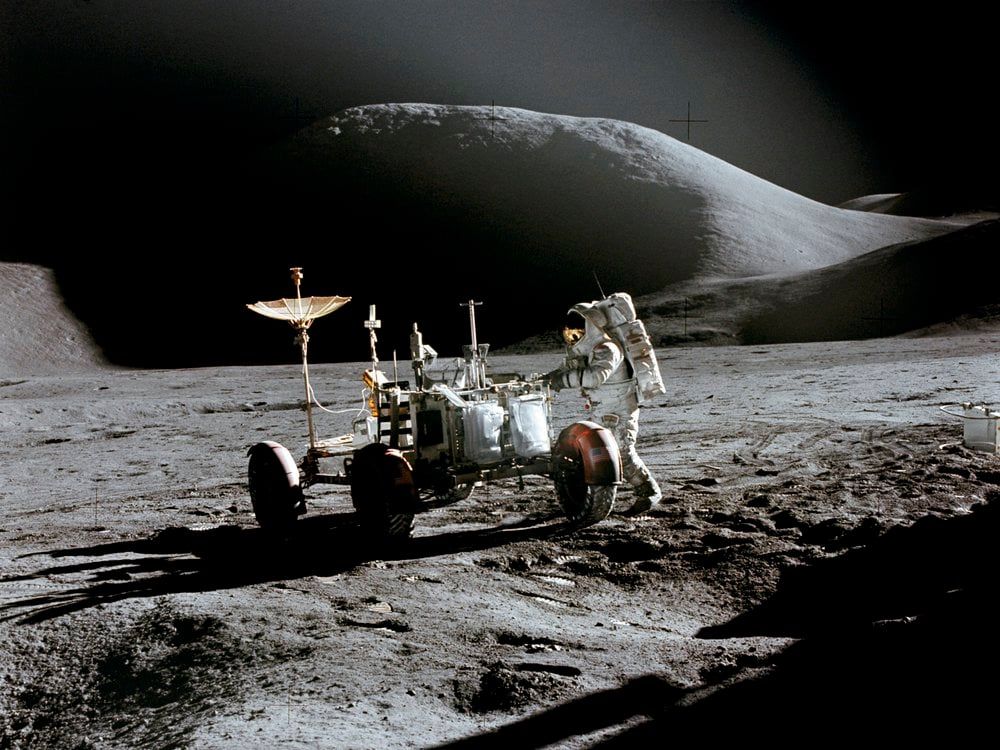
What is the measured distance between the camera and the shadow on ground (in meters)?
2.97

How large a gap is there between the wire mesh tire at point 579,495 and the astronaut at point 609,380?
1.06ft

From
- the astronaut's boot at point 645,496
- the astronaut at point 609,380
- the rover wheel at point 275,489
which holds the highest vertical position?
the astronaut at point 609,380

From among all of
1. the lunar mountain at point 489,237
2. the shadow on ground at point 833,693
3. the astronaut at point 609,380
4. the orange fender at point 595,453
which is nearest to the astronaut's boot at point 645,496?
the astronaut at point 609,380

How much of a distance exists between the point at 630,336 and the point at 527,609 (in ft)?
8.18

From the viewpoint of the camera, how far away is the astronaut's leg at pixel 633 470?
245 inches

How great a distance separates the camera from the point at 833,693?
10.5 ft

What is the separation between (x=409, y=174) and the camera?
4553 cm

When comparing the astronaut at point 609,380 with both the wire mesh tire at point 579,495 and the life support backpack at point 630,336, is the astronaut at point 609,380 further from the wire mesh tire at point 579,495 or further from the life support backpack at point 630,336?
the wire mesh tire at point 579,495

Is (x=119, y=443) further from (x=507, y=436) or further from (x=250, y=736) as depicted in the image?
(x=250, y=736)

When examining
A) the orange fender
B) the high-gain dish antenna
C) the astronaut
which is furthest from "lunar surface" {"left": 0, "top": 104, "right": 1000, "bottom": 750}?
the high-gain dish antenna

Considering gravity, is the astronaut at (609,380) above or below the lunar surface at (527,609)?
above

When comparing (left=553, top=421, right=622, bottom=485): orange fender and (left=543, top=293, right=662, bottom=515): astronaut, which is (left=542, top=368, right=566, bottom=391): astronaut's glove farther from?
(left=553, top=421, right=622, bottom=485): orange fender

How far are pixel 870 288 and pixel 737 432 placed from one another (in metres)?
21.1

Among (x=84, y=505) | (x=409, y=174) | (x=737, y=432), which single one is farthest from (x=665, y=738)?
(x=409, y=174)
